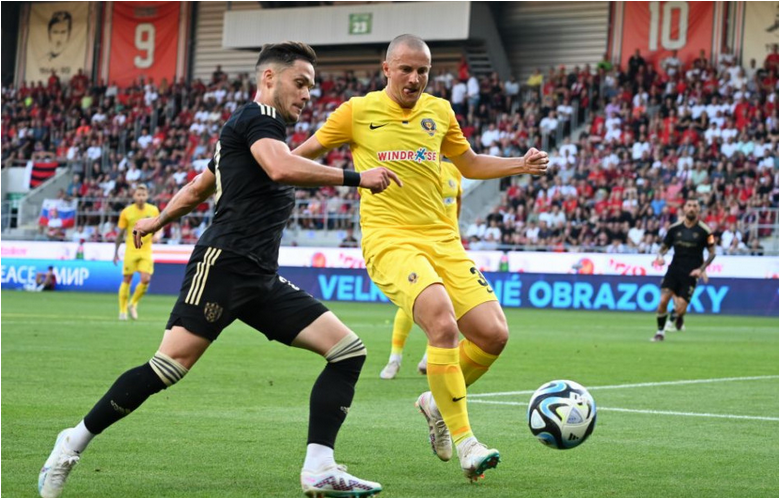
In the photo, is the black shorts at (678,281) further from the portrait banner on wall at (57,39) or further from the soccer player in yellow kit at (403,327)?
the portrait banner on wall at (57,39)

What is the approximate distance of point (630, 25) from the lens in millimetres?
40906

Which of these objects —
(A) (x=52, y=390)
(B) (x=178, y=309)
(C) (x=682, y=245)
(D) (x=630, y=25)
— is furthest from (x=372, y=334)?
(D) (x=630, y=25)

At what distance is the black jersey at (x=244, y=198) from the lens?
6223mm

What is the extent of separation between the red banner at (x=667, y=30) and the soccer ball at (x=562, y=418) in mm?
33247

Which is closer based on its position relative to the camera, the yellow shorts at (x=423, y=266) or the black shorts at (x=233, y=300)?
the black shorts at (x=233, y=300)

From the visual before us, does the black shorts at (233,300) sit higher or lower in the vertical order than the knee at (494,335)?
higher

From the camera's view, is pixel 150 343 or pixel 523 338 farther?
pixel 523 338

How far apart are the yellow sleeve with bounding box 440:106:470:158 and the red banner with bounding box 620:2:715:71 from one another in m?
32.1

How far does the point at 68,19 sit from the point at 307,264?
2499cm

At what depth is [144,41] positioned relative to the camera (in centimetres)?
5172

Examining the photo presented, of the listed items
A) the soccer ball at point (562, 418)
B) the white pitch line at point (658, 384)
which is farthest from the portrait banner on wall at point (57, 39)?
the soccer ball at point (562, 418)

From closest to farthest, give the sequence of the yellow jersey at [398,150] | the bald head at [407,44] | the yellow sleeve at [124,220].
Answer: the bald head at [407,44] < the yellow jersey at [398,150] < the yellow sleeve at [124,220]

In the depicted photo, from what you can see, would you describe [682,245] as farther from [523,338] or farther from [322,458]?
[322,458]

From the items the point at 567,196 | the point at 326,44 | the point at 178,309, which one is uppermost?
the point at 326,44
